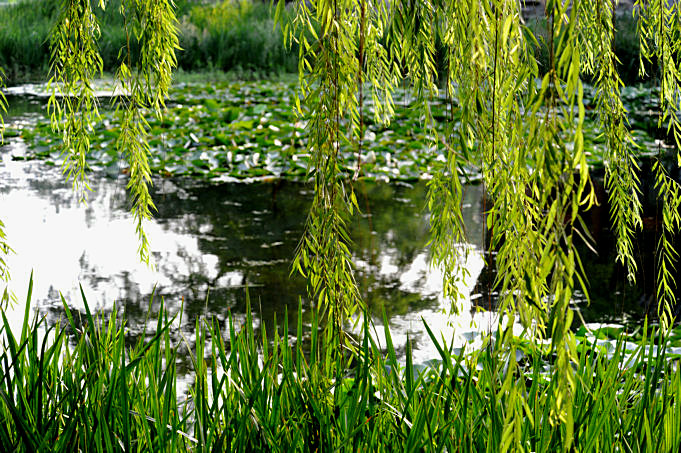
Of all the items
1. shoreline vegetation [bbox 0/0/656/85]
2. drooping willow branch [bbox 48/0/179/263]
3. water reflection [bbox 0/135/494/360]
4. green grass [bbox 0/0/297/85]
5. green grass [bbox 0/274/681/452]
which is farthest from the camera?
green grass [bbox 0/0/297/85]

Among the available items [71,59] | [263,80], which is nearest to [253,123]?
[263,80]

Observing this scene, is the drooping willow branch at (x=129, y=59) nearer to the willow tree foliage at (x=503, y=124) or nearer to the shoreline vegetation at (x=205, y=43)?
the willow tree foliage at (x=503, y=124)

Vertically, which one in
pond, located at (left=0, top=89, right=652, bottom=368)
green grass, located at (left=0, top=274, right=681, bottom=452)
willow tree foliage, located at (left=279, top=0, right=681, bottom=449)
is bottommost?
pond, located at (left=0, top=89, right=652, bottom=368)

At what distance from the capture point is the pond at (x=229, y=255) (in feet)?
12.3

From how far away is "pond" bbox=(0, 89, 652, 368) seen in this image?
3.74 m

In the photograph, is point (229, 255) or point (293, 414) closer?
point (293, 414)

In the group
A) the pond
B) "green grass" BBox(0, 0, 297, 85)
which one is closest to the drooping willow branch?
the pond

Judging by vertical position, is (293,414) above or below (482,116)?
below

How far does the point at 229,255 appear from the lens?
4.54 m

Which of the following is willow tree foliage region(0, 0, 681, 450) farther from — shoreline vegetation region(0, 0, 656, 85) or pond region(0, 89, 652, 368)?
shoreline vegetation region(0, 0, 656, 85)

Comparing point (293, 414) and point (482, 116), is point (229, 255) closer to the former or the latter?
point (293, 414)

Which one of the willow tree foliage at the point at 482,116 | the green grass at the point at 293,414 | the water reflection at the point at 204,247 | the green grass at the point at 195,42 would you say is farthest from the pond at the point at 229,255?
the green grass at the point at 195,42

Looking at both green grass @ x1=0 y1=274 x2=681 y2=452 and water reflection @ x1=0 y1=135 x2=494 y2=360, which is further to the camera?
water reflection @ x1=0 y1=135 x2=494 y2=360

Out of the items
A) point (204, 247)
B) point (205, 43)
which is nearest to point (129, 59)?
point (204, 247)
